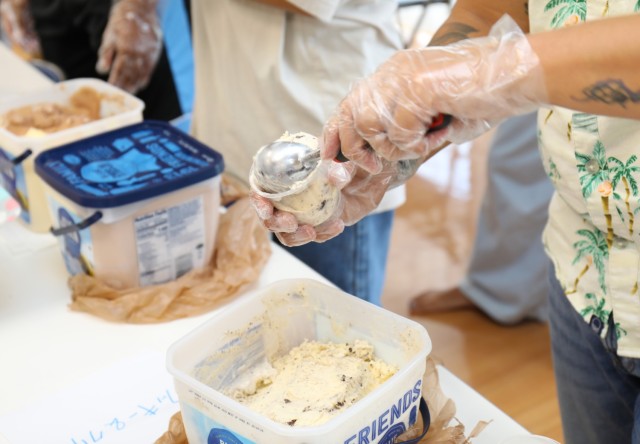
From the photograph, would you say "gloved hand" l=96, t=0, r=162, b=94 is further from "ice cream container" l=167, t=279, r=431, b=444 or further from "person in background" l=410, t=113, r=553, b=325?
"ice cream container" l=167, t=279, r=431, b=444

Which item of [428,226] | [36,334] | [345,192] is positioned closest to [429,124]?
[345,192]

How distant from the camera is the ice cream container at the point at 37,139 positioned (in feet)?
3.81

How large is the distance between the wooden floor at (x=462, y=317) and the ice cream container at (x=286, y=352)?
909 millimetres

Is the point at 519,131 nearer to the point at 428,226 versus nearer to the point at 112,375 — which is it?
the point at 428,226

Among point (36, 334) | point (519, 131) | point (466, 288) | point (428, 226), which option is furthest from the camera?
point (428, 226)

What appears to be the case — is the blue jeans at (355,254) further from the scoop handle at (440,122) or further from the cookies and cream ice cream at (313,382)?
the scoop handle at (440,122)

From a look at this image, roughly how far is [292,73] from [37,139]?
1.39 ft

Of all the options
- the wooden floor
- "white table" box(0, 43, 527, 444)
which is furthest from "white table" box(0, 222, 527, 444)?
the wooden floor

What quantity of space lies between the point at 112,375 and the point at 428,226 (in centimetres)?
187

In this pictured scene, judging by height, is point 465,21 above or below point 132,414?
above

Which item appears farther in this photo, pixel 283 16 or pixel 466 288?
pixel 466 288

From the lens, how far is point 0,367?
36.2 inches

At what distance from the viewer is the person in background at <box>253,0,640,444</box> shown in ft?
1.97

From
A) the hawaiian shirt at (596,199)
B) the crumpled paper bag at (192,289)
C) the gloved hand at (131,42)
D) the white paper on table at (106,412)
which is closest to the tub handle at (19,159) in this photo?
the crumpled paper bag at (192,289)
